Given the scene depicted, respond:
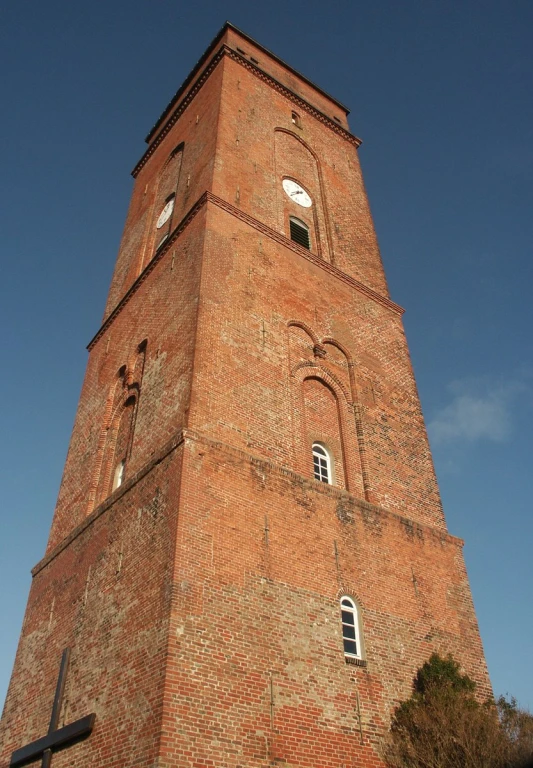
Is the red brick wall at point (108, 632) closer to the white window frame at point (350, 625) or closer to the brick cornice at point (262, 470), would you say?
the brick cornice at point (262, 470)

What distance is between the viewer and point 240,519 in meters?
10.5

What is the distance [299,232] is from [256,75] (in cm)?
727

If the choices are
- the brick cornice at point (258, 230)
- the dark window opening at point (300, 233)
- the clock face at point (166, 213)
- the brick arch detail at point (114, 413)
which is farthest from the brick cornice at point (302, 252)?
the clock face at point (166, 213)

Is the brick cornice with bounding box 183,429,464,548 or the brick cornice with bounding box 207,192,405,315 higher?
the brick cornice with bounding box 207,192,405,315

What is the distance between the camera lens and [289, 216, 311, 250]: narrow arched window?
59.1 feet

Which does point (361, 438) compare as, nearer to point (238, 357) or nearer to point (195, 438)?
point (238, 357)

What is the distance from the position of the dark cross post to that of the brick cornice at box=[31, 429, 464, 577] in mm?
Result: 2490

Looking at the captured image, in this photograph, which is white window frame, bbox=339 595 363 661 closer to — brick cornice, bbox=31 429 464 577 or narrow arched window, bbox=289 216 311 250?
brick cornice, bbox=31 429 464 577

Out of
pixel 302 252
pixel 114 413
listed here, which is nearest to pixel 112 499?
pixel 114 413

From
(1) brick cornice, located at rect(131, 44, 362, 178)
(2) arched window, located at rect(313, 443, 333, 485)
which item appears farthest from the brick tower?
(1) brick cornice, located at rect(131, 44, 362, 178)

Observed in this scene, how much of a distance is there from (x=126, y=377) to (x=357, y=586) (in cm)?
726

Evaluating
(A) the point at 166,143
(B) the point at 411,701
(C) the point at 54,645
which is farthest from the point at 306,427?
(A) the point at 166,143

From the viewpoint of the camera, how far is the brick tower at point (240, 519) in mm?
9156

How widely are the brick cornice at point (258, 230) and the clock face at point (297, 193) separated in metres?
2.90
